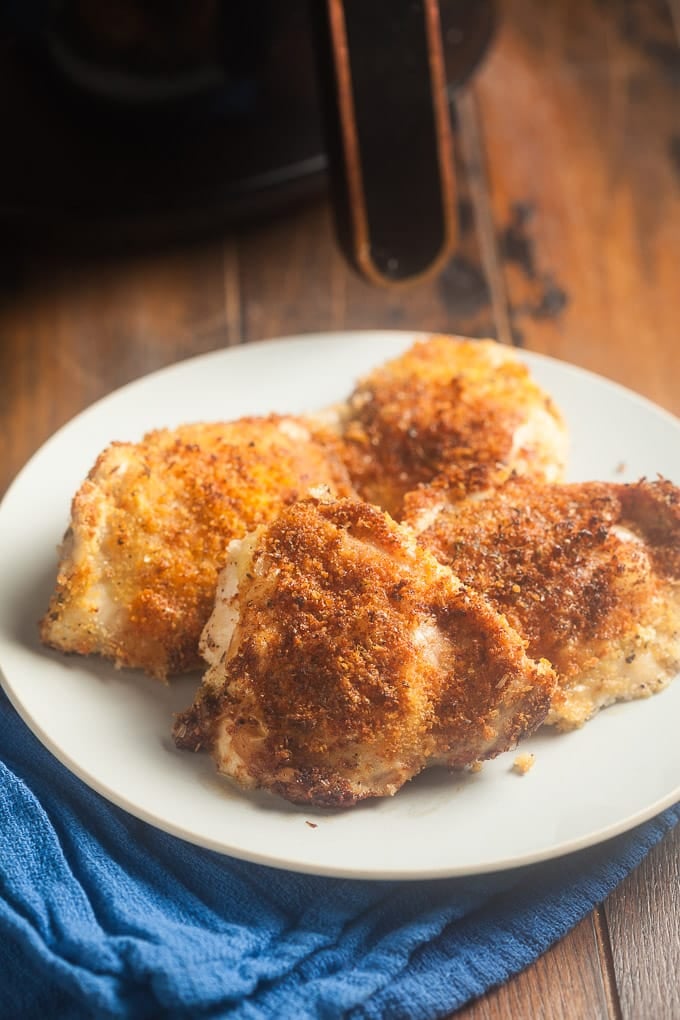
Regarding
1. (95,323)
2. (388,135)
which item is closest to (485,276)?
(388,135)

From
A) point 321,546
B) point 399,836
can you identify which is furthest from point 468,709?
point 321,546

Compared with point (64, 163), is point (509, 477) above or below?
below

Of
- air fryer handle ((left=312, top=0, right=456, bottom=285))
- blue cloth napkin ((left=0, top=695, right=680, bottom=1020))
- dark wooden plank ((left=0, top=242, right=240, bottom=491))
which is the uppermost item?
air fryer handle ((left=312, top=0, right=456, bottom=285))

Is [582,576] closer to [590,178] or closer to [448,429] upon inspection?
[448,429]

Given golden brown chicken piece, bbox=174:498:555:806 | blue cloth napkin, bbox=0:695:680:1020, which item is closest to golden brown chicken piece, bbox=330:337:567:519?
golden brown chicken piece, bbox=174:498:555:806

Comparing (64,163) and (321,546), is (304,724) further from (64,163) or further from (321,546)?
(64,163)

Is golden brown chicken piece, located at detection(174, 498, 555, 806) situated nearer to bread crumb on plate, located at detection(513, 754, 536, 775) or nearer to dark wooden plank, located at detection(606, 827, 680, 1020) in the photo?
bread crumb on plate, located at detection(513, 754, 536, 775)

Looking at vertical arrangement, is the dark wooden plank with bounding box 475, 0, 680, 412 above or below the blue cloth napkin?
above
